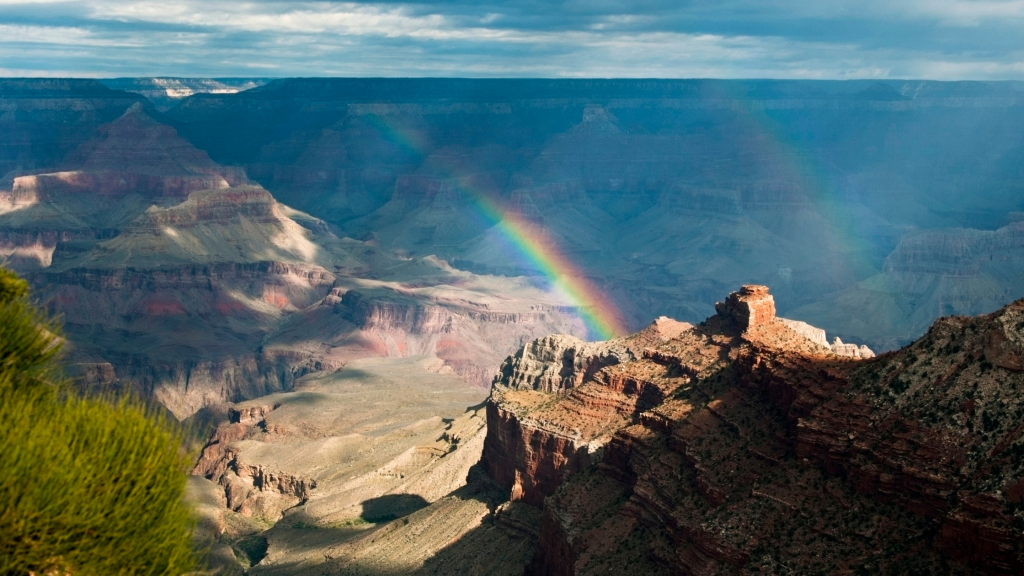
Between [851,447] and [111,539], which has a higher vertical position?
[111,539]

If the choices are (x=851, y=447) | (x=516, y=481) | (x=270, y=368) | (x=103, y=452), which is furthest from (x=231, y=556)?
(x=270, y=368)

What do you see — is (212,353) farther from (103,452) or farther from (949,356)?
(103,452)

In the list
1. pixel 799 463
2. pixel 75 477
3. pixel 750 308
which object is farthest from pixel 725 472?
pixel 75 477

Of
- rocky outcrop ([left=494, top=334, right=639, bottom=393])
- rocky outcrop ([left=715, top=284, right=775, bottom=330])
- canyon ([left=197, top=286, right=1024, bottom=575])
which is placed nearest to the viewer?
canyon ([left=197, top=286, right=1024, bottom=575])

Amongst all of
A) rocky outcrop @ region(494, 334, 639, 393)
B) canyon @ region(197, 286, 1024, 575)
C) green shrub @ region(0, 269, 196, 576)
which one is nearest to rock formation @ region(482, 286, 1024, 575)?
canyon @ region(197, 286, 1024, 575)

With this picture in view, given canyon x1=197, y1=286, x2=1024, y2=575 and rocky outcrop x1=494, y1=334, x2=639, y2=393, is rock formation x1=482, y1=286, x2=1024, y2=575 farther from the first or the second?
rocky outcrop x1=494, y1=334, x2=639, y2=393

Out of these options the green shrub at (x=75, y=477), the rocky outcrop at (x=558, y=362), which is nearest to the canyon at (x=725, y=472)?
the rocky outcrop at (x=558, y=362)

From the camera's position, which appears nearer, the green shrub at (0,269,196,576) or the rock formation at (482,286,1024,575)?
the green shrub at (0,269,196,576)
